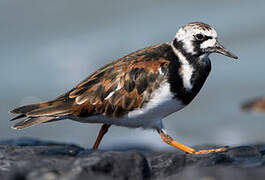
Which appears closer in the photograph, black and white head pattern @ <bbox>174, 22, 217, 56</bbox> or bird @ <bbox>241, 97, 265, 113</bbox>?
black and white head pattern @ <bbox>174, 22, 217, 56</bbox>

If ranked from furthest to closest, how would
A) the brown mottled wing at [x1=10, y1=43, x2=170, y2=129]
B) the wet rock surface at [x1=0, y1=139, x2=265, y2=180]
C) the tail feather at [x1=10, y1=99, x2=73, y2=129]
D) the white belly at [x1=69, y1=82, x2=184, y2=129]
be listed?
the tail feather at [x1=10, y1=99, x2=73, y2=129], the brown mottled wing at [x1=10, y1=43, x2=170, y2=129], the white belly at [x1=69, y1=82, x2=184, y2=129], the wet rock surface at [x1=0, y1=139, x2=265, y2=180]

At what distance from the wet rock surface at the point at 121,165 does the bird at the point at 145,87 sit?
1.73 ft

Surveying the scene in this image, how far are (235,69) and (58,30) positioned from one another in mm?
4911

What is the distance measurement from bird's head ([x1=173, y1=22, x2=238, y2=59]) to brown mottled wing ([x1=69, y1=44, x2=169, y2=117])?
0.78 ft

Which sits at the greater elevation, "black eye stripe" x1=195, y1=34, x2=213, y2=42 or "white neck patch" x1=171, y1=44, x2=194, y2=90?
"black eye stripe" x1=195, y1=34, x2=213, y2=42

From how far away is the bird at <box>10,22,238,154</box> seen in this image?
16.1 feet

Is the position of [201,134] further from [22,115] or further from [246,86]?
[22,115]

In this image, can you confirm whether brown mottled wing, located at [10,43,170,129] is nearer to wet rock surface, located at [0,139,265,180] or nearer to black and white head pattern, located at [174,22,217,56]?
black and white head pattern, located at [174,22,217,56]

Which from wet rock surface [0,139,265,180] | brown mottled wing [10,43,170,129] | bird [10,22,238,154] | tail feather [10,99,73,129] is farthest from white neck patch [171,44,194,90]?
tail feather [10,99,73,129]

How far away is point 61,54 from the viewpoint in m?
12.0

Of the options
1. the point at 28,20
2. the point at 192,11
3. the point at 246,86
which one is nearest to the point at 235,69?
the point at 246,86

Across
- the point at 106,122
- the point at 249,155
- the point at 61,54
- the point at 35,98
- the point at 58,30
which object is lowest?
the point at 249,155

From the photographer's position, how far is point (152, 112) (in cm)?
496

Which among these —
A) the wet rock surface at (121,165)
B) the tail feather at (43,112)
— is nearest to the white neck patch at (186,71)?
the wet rock surface at (121,165)
